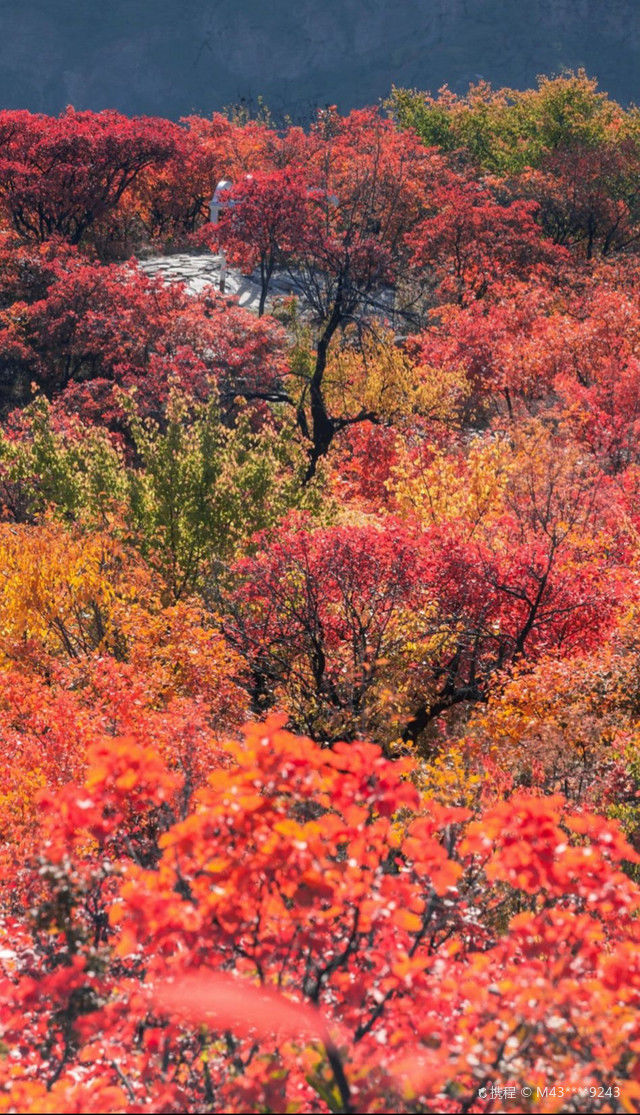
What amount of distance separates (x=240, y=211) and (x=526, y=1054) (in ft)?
164

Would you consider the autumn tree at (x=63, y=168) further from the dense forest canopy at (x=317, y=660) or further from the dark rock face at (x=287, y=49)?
the dark rock face at (x=287, y=49)

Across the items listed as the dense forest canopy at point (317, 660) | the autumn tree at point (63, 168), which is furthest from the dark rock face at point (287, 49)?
the dense forest canopy at point (317, 660)

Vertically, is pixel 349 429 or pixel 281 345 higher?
pixel 281 345

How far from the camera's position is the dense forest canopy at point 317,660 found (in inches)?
270

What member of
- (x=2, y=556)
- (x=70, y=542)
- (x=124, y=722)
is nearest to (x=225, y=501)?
(x=70, y=542)

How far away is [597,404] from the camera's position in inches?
1519

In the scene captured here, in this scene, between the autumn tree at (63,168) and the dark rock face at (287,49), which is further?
the dark rock face at (287,49)

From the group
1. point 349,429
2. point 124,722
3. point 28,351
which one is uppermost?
point 28,351

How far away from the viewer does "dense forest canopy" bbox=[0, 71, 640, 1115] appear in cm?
686

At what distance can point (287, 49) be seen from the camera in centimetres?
16300

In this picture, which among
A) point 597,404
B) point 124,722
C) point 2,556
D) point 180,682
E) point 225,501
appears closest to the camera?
point 124,722

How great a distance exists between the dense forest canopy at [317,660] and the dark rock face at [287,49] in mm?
111776

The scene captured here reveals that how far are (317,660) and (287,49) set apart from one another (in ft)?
562

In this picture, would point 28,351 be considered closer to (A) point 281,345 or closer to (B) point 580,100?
(A) point 281,345
